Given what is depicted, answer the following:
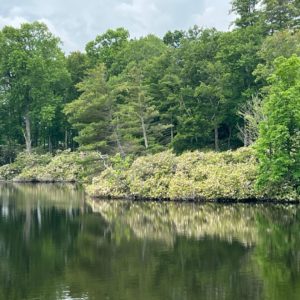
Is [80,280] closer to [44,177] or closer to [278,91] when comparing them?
[278,91]

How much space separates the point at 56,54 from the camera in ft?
199

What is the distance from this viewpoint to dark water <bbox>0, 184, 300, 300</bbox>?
36.5 feet

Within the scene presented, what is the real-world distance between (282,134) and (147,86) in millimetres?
16748

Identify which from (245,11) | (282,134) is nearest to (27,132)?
(245,11)

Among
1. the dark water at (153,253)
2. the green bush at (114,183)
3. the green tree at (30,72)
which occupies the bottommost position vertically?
the dark water at (153,253)

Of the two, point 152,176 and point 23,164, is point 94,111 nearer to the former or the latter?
point 152,176

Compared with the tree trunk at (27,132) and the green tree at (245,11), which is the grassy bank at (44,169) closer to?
the tree trunk at (27,132)

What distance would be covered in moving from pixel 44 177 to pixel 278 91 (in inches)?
1217

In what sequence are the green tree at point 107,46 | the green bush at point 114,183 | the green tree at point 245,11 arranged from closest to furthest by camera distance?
the green bush at point 114,183
the green tree at point 245,11
the green tree at point 107,46

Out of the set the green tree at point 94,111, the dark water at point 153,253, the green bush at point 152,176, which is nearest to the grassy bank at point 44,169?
the green tree at point 94,111

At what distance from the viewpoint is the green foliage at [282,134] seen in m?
25.7

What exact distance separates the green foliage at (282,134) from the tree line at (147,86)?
3.88 metres

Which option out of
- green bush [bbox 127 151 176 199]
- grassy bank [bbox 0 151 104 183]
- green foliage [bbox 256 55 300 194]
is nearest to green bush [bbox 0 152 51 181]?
grassy bank [bbox 0 151 104 183]

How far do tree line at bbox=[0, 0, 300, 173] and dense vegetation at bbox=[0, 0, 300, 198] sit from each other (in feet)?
0.35
